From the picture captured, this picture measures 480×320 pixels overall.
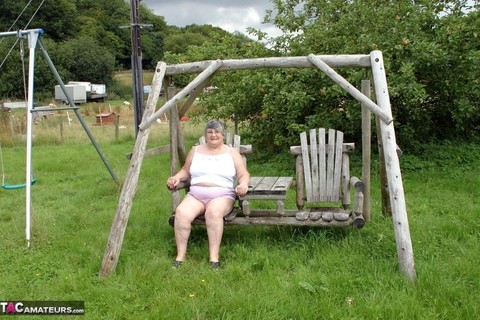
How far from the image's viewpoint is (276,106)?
8.11 metres

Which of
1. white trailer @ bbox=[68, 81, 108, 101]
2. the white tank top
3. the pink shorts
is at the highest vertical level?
white trailer @ bbox=[68, 81, 108, 101]

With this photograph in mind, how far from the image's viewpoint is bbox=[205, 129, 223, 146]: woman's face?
475 cm

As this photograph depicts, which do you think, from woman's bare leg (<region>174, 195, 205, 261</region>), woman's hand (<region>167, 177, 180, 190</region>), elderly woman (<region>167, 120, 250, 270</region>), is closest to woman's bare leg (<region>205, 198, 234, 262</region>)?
elderly woman (<region>167, 120, 250, 270</region>)

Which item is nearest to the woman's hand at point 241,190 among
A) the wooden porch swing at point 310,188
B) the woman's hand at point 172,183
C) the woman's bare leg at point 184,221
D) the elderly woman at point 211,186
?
the elderly woman at point 211,186

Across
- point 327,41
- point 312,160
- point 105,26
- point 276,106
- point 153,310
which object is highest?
point 105,26

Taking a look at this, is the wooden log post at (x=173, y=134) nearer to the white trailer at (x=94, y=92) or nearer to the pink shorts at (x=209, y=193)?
the pink shorts at (x=209, y=193)

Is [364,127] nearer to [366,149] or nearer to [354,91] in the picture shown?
[366,149]

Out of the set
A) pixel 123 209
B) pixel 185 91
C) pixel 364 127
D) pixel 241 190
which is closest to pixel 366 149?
pixel 364 127

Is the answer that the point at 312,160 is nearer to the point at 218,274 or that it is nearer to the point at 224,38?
the point at 218,274

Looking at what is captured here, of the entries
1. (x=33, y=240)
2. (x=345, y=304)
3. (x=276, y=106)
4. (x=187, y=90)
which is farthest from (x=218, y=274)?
(x=276, y=106)

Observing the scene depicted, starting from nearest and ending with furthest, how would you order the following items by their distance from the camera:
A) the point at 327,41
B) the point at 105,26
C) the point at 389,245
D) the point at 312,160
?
the point at 389,245
the point at 312,160
the point at 327,41
the point at 105,26

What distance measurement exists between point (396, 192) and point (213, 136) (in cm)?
182

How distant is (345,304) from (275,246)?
49.5 inches

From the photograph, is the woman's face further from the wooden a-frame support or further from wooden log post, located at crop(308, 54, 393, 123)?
wooden log post, located at crop(308, 54, 393, 123)
